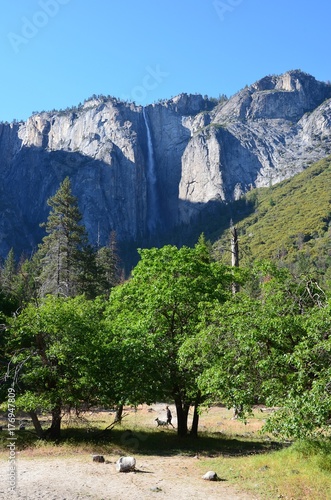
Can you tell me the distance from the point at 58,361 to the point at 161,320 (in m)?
4.45

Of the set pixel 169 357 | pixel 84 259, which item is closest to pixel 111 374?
pixel 169 357

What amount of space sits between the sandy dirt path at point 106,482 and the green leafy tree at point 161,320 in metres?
Answer: 3.13

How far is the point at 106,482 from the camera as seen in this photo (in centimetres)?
1148

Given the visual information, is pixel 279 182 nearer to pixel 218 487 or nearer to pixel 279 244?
pixel 279 244

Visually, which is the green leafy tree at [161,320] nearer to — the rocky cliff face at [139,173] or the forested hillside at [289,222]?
the forested hillside at [289,222]

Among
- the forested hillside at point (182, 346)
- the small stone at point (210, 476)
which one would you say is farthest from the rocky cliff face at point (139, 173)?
the small stone at point (210, 476)

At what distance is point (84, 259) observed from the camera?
4200 cm

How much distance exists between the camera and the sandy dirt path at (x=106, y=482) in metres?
10.4

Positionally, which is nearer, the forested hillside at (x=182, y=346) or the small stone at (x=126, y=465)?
the forested hillside at (x=182, y=346)

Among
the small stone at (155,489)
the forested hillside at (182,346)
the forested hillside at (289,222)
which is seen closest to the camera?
the small stone at (155,489)

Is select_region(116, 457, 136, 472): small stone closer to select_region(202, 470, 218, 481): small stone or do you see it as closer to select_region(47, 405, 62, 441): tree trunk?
select_region(202, 470, 218, 481): small stone

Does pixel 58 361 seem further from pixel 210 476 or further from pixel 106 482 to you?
pixel 210 476

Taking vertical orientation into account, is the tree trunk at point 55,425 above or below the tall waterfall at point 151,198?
below

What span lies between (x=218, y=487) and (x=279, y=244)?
358 feet
